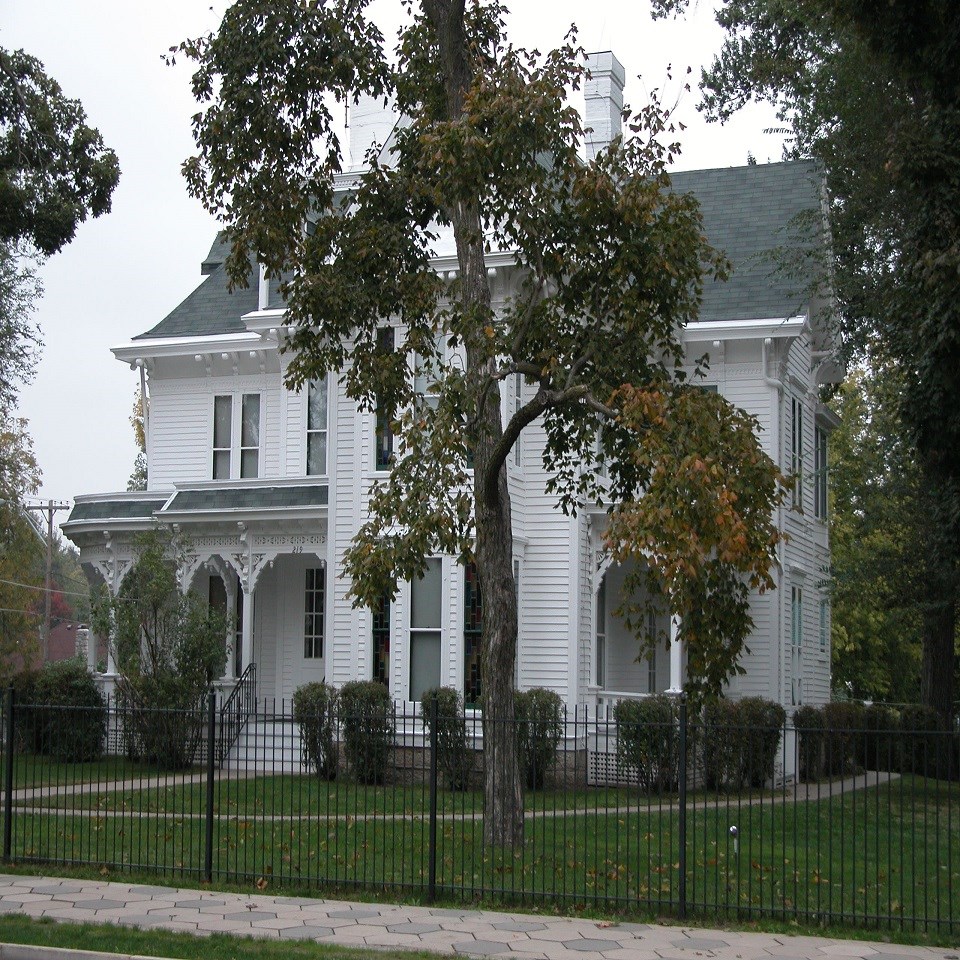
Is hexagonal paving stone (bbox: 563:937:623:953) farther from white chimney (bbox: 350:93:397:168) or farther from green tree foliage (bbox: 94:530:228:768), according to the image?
white chimney (bbox: 350:93:397:168)

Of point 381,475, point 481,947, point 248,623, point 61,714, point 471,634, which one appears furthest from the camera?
point 248,623

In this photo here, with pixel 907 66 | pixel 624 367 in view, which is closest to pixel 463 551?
pixel 624 367

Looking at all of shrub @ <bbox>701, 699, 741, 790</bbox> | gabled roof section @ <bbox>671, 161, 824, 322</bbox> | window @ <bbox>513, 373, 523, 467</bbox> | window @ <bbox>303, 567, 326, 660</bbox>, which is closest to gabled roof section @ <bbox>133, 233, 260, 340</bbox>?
window @ <bbox>303, 567, 326, 660</bbox>

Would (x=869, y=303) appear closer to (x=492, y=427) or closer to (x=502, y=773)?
(x=492, y=427)

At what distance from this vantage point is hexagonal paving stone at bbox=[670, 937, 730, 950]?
398 inches

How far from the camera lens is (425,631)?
22.7m

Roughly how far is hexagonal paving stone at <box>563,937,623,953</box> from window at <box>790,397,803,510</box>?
1624 centimetres

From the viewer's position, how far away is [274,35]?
51.1 ft

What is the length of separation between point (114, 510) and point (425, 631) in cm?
797

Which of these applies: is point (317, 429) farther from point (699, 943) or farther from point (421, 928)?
point (699, 943)

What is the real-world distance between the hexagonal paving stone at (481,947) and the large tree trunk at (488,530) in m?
3.66

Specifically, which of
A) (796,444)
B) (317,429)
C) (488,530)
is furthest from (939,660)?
(488,530)

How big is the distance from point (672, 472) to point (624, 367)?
305cm

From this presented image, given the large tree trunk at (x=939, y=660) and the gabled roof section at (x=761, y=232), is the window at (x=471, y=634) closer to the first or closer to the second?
the gabled roof section at (x=761, y=232)
